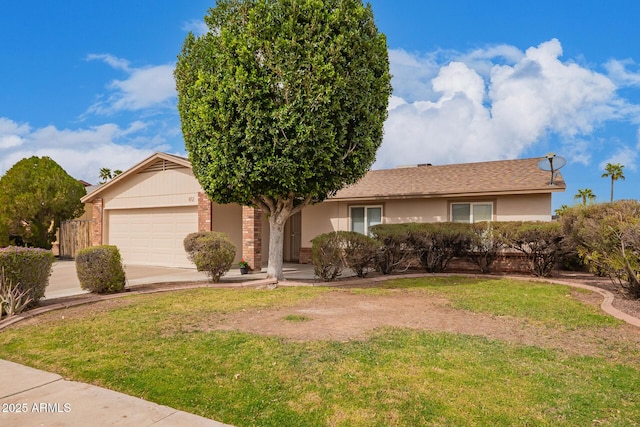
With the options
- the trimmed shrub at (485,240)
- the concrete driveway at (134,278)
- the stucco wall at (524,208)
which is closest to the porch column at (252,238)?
the concrete driveway at (134,278)

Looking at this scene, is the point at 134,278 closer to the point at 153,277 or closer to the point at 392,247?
the point at 153,277

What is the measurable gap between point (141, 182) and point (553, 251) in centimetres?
1568

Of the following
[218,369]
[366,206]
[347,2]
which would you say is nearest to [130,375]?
Result: [218,369]

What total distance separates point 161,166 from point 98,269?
323 inches

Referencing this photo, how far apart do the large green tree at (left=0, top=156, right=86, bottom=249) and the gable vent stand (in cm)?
778

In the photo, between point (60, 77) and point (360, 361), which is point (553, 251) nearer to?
point (360, 361)

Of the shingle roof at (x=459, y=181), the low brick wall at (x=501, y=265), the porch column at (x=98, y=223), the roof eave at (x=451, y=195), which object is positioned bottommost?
the low brick wall at (x=501, y=265)

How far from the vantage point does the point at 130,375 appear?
13.6 feet

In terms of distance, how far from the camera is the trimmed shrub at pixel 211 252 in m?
10.7

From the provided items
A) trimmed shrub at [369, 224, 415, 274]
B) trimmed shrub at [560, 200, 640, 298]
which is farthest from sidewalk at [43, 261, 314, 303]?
trimmed shrub at [560, 200, 640, 298]

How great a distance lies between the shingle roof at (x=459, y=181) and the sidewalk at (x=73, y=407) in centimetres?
1169

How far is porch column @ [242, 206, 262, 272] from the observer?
45.6 ft

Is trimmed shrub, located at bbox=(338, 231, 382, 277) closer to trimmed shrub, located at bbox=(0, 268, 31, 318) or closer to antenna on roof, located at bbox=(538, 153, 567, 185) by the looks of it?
antenna on roof, located at bbox=(538, 153, 567, 185)

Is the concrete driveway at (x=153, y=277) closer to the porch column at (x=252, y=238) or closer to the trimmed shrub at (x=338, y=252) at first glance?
the porch column at (x=252, y=238)
